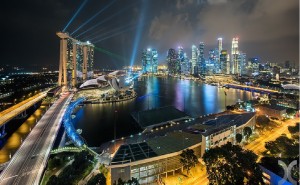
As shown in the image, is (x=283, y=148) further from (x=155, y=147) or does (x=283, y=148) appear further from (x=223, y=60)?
(x=223, y=60)

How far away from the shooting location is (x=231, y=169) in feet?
25.0

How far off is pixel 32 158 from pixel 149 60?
99.9m

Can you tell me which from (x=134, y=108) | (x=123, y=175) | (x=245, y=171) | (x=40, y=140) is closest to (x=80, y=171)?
(x=123, y=175)

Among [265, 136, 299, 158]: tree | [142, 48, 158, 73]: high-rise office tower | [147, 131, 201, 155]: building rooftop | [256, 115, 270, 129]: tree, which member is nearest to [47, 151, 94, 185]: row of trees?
[147, 131, 201, 155]: building rooftop

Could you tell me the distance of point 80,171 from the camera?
27.1 ft

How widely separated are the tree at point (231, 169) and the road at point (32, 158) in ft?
22.2

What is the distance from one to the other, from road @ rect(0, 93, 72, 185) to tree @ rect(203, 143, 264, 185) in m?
6.78

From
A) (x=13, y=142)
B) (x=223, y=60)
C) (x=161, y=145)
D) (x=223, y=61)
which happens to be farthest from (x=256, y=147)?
(x=223, y=60)

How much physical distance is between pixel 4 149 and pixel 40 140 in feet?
8.85

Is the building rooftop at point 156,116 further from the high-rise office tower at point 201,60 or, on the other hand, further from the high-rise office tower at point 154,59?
the high-rise office tower at point 154,59

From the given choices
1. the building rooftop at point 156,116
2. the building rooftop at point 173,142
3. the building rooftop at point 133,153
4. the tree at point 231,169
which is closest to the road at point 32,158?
the building rooftop at point 133,153

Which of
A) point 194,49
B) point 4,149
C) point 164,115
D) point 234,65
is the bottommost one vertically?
point 4,149

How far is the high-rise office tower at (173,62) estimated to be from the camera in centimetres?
9869

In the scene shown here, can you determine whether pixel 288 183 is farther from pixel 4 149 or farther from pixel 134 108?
pixel 134 108
